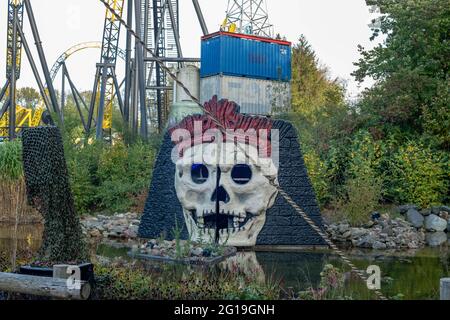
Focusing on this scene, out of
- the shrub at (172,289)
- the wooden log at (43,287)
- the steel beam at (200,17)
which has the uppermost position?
the steel beam at (200,17)

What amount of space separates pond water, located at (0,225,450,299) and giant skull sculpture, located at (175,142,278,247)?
1.83ft

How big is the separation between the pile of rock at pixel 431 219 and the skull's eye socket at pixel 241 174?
4655mm

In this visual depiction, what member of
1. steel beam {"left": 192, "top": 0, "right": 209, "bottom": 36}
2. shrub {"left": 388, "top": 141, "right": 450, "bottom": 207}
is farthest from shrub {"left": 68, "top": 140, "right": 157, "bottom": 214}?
shrub {"left": 388, "top": 141, "right": 450, "bottom": 207}

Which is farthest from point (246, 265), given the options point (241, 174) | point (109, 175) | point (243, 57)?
point (243, 57)

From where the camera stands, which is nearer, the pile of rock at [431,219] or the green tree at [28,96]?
the pile of rock at [431,219]

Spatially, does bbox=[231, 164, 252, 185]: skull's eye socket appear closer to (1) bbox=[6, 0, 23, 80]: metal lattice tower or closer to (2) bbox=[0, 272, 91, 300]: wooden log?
(2) bbox=[0, 272, 91, 300]: wooden log

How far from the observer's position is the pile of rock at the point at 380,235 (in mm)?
11617

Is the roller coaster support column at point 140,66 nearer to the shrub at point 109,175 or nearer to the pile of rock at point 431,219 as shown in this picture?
the shrub at point 109,175

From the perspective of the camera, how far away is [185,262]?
891cm

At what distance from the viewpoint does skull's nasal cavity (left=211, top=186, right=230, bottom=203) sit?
33.0ft

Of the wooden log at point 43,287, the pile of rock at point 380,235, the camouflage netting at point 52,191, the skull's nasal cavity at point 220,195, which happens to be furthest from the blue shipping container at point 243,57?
the wooden log at point 43,287

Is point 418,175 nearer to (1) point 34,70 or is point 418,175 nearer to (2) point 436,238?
(2) point 436,238

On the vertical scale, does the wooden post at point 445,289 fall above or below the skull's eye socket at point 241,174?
below

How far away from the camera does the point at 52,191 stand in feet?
20.7
